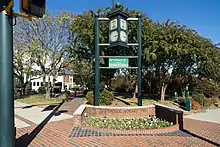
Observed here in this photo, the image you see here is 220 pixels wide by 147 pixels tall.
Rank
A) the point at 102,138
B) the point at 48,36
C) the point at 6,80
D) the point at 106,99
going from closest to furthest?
the point at 6,80
the point at 102,138
the point at 106,99
the point at 48,36

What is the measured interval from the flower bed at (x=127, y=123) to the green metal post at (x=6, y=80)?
16.9 feet

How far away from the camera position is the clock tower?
1021 cm

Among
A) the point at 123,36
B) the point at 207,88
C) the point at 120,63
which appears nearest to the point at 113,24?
the point at 123,36

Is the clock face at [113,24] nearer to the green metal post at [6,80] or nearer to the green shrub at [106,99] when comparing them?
the green shrub at [106,99]

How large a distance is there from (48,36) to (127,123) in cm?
1559

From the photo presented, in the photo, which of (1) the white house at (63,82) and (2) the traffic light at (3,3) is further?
(1) the white house at (63,82)

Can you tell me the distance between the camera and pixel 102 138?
263 inches

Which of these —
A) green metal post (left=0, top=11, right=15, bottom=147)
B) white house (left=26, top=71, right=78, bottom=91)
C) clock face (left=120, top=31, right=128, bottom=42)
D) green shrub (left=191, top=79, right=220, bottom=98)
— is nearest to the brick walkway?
green metal post (left=0, top=11, right=15, bottom=147)

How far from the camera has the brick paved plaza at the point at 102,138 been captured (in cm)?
617

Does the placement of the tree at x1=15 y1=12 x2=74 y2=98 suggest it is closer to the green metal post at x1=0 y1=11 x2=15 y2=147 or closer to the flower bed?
the flower bed

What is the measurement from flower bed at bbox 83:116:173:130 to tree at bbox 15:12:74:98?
1312 centimetres

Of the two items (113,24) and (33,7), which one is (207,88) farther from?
(33,7)

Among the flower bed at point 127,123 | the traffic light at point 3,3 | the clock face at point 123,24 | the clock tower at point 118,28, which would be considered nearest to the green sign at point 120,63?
the clock tower at point 118,28

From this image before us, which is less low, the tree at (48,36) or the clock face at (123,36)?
the tree at (48,36)
